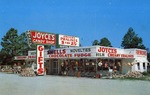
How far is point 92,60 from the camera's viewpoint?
35.1 meters

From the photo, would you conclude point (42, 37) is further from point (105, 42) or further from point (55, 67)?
point (105, 42)

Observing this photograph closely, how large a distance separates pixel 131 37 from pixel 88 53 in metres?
40.9

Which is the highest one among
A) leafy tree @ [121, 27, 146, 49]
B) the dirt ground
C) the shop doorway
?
leafy tree @ [121, 27, 146, 49]

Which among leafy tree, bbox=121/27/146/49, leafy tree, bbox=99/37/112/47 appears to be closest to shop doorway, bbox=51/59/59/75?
leafy tree, bbox=121/27/146/49

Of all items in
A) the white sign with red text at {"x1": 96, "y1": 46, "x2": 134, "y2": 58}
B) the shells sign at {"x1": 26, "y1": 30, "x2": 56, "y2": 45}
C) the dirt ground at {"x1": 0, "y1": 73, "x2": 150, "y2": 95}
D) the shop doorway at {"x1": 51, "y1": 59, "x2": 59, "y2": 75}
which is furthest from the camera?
the shop doorway at {"x1": 51, "y1": 59, "x2": 59, "y2": 75}

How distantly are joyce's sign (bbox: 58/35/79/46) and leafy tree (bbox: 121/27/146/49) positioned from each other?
27.1m

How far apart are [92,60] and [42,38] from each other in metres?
8.13

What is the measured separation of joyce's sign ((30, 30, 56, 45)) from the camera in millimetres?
37622

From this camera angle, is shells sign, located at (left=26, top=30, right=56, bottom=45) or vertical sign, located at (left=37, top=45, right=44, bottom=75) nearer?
vertical sign, located at (left=37, top=45, right=44, bottom=75)

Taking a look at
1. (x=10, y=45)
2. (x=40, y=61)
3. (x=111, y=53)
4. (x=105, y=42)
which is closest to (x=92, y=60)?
(x=111, y=53)

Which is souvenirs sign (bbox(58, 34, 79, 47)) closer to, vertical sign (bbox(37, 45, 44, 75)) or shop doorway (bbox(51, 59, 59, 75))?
shop doorway (bbox(51, 59, 59, 75))

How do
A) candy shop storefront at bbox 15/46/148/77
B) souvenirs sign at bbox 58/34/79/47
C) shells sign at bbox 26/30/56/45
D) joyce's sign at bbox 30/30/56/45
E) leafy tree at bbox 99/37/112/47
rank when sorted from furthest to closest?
leafy tree at bbox 99/37/112/47 → souvenirs sign at bbox 58/34/79/47 → joyce's sign at bbox 30/30/56/45 → shells sign at bbox 26/30/56/45 → candy shop storefront at bbox 15/46/148/77

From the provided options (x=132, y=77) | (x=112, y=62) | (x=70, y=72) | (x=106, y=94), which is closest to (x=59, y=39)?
(x=70, y=72)

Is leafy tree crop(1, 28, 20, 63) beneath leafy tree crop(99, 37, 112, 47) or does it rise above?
beneath
